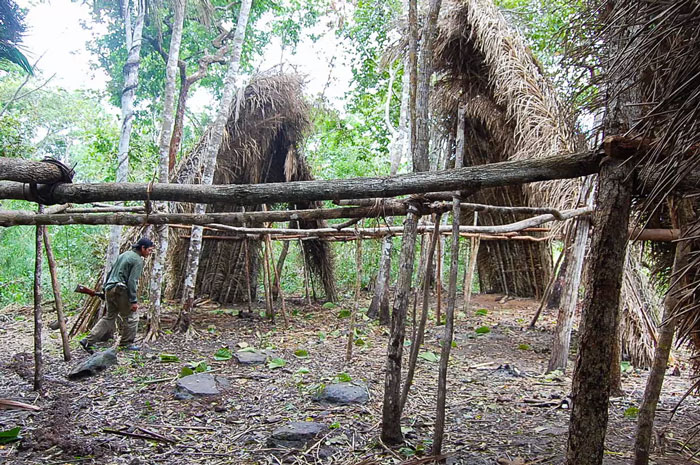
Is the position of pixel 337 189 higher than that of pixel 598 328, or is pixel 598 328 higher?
pixel 337 189

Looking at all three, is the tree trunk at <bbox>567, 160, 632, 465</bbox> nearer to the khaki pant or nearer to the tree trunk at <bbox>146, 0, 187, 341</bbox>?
the khaki pant

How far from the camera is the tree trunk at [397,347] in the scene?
3166 millimetres

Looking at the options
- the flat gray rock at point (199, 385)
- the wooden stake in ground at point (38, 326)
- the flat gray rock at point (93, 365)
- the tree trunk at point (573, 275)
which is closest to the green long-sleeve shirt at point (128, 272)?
the flat gray rock at point (93, 365)

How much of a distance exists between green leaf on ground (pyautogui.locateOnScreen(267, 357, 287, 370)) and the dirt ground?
0.15 feet

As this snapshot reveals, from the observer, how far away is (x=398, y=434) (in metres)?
3.23

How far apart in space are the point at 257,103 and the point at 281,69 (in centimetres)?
109

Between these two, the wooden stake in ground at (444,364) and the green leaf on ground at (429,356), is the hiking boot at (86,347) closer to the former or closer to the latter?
the green leaf on ground at (429,356)

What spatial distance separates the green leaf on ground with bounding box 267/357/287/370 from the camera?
5413 mm

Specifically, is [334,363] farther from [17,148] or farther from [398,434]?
[17,148]

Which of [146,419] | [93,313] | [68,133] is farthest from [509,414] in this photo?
[68,133]

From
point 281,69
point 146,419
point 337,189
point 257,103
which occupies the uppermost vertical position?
point 281,69

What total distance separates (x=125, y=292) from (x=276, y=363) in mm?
2337

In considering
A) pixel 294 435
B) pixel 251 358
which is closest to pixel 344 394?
pixel 294 435

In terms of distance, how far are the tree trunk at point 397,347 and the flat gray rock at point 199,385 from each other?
82.6 inches
